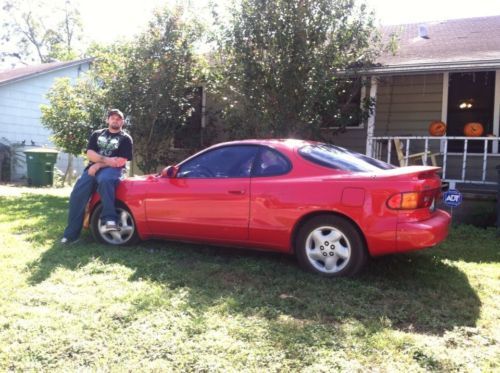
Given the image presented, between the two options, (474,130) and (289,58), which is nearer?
(289,58)

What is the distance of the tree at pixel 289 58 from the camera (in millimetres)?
7961

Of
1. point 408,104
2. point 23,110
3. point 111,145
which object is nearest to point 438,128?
point 408,104

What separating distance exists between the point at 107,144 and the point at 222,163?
1664 mm

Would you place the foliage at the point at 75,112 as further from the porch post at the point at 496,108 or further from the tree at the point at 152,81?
the porch post at the point at 496,108

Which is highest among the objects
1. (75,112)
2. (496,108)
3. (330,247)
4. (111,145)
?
(496,108)

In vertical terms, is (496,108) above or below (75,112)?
above

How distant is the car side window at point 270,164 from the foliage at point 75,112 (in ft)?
21.0

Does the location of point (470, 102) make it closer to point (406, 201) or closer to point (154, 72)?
point (154, 72)

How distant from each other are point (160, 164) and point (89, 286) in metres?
7.04

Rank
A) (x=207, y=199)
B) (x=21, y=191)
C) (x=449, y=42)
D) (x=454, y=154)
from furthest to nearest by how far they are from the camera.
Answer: (x=21, y=191)
(x=449, y=42)
(x=454, y=154)
(x=207, y=199)

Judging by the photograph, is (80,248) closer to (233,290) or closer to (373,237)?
(233,290)

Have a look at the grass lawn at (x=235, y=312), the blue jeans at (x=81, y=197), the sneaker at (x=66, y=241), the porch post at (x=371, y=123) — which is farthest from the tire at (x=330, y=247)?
the porch post at (x=371, y=123)

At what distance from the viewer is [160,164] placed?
11250 millimetres

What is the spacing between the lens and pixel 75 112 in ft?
36.9
